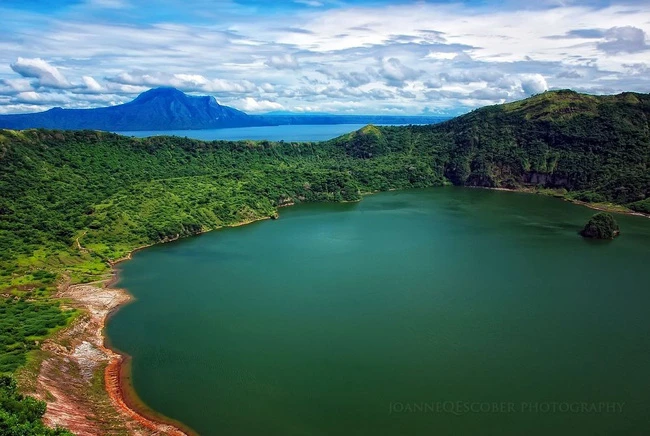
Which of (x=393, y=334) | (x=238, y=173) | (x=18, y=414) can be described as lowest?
(x=393, y=334)

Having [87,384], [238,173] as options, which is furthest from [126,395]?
[238,173]

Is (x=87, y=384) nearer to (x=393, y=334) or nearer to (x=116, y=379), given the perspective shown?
(x=116, y=379)

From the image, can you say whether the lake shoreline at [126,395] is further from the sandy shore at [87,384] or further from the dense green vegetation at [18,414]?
the dense green vegetation at [18,414]

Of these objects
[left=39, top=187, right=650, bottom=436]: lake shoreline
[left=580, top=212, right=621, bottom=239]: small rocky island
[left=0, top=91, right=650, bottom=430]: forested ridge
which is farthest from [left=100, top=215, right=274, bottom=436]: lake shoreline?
[left=580, top=212, right=621, bottom=239]: small rocky island

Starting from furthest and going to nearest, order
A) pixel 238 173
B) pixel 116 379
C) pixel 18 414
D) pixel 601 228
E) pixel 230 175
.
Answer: pixel 238 173 → pixel 230 175 → pixel 601 228 → pixel 116 379 → pixel 18 414

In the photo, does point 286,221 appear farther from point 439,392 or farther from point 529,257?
point 439,392

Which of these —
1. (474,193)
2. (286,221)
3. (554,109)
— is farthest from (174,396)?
(554,109)

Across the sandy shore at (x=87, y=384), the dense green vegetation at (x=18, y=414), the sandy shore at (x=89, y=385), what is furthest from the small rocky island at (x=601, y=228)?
the dense green vegetation at (x=18, y=414)
